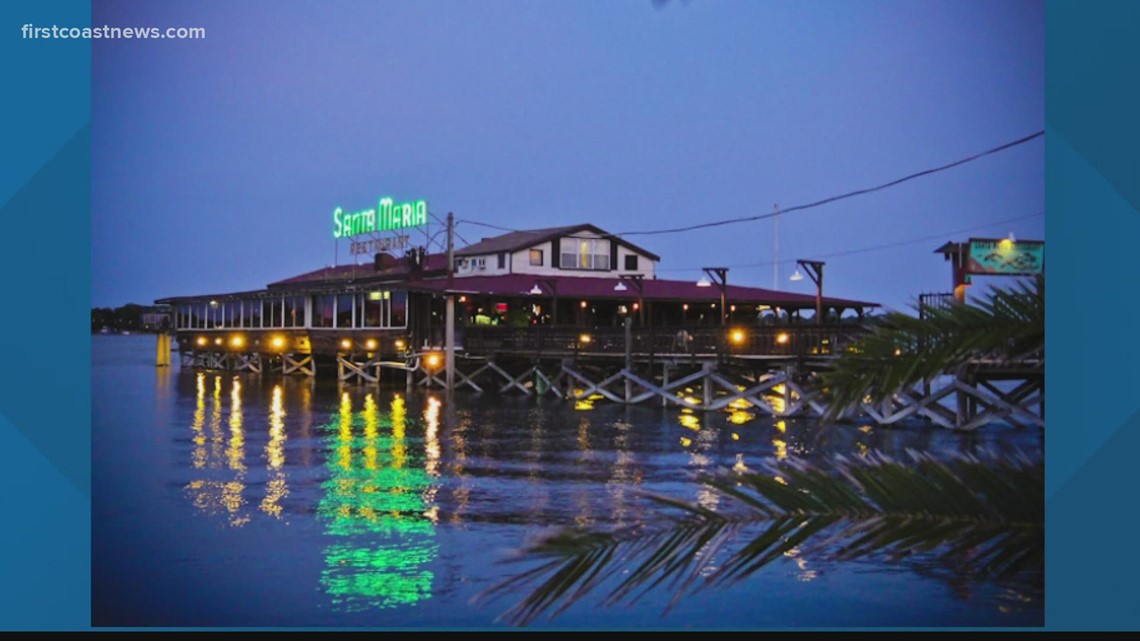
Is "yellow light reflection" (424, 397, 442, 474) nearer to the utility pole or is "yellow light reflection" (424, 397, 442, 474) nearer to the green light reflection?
the green light reflection

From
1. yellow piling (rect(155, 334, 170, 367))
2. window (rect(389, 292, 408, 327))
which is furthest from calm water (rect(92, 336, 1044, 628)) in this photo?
yellow piling (rect(155, 334, 170, 367))

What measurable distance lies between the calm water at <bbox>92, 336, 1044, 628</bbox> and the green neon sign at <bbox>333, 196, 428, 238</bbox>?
1829cm

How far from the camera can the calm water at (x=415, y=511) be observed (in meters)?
10.5

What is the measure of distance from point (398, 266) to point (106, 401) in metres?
16.2

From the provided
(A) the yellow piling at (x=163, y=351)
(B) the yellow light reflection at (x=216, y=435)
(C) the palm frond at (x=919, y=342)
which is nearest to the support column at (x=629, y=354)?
(B) the yellow light reflection at (x=216, y=435)

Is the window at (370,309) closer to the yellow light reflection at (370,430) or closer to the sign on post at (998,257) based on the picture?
the yellow light reflection at (370,430)

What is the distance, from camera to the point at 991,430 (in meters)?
25.9

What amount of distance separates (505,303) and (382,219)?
33.1ft

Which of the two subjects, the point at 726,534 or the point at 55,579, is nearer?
the point at 726,534

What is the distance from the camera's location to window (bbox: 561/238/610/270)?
4809cm

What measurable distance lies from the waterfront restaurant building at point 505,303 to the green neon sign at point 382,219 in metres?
1.58

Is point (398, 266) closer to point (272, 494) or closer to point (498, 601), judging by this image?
point (272, 494)

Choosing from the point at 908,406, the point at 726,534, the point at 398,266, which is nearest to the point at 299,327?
the point at 398,266

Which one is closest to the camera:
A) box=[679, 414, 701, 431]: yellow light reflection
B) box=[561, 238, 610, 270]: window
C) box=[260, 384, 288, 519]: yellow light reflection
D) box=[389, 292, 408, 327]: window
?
box=[260, 384, 288, 519]: yellow light reflection
